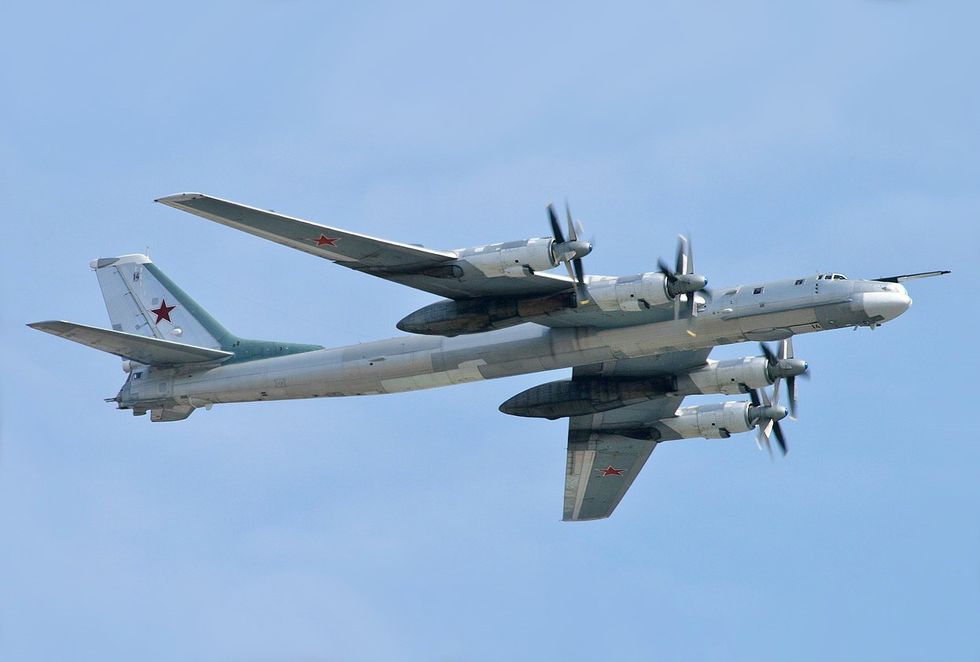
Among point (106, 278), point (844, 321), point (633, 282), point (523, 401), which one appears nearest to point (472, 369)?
point (523, 401)

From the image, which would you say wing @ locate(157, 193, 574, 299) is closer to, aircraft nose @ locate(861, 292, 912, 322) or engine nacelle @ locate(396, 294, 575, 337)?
engine nacelle @ locate(396, 294, 575, 337)

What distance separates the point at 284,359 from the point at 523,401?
701 cm

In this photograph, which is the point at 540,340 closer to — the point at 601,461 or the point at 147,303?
the point at 601,461

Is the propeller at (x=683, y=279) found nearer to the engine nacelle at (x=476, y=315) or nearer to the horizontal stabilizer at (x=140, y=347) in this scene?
the engine nacelle at (x=476, y=315)

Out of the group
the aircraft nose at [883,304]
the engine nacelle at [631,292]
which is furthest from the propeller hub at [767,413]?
the engine nacelle at [631,292]

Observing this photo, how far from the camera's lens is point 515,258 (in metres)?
Answer: 33.4

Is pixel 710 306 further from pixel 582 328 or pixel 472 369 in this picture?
pixel 472 369

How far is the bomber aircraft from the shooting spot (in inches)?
1359

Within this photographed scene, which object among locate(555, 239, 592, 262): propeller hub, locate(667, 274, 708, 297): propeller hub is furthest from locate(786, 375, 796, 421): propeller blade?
locate(555, 239, 592, 262): propeller hub

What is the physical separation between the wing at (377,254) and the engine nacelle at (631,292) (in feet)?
3.60

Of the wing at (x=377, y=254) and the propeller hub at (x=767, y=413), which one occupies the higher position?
the wing at (x=377, y=254)

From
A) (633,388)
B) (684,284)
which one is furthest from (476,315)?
(633,388)

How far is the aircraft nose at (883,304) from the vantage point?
34625 millimetres

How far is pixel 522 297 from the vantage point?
36.0 meters
